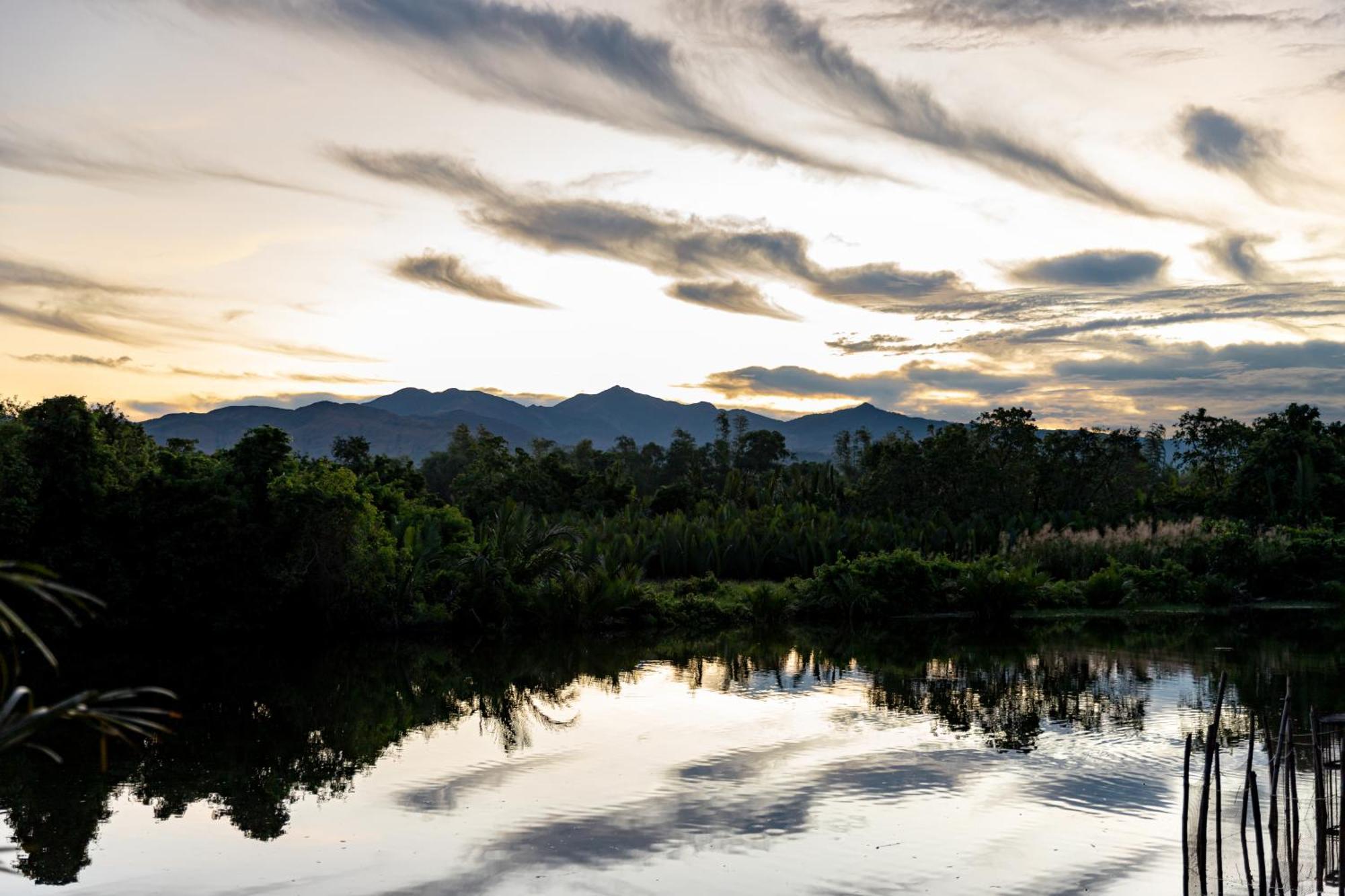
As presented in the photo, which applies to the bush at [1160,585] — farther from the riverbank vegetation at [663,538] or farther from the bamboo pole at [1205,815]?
the bamboo pole at [1205,815]

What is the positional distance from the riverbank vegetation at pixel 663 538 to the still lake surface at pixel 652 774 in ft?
6.43

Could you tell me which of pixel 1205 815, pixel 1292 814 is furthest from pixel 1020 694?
pixel 1205 815

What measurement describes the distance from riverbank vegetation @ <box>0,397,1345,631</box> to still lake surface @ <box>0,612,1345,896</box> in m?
1.96

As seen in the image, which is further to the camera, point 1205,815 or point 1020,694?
point 1020,694

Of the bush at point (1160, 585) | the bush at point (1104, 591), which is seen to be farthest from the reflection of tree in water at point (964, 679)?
the bush at point (1160, 585)

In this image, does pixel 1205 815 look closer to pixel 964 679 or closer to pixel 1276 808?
pixel 1276 808

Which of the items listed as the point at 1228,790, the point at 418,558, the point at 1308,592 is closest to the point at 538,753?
the point at 1228,790

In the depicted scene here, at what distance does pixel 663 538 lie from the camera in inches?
1053

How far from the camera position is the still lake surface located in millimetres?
8195

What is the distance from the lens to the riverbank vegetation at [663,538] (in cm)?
1930

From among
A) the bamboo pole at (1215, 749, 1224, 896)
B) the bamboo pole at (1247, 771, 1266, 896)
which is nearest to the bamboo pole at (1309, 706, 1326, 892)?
the bamboo pole at (1247, 771, 1266, 896)

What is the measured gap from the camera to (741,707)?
559 inches

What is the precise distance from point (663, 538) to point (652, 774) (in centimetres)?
1581

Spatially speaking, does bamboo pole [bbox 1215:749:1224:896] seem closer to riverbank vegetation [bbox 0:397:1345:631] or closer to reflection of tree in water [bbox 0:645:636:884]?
reflection of tree in water [bbox 0:645:636:884]
